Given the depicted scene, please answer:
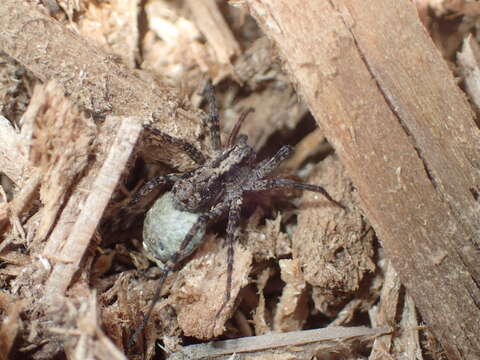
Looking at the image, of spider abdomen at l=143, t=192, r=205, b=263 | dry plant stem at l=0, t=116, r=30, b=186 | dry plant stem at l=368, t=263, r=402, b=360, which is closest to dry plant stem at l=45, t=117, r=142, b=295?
dry plant stem at l=0, t=116, r=30, b=186

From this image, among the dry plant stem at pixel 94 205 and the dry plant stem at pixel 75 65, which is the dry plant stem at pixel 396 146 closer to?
the dry plant stem at pixel 75 65


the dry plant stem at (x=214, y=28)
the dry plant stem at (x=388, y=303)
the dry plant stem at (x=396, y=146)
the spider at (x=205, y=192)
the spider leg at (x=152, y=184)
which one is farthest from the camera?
the dry plant stem at (x=214, y=28)

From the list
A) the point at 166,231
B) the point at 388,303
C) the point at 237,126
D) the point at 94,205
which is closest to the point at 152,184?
the point at 166,231

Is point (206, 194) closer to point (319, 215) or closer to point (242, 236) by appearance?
point (242, 236)

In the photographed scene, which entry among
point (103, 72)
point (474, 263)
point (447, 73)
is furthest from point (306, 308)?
point (103, 72)

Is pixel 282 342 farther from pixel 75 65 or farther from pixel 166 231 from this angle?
pixel 75 65

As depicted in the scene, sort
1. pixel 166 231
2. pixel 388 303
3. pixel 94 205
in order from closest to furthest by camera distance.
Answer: pixel 94 205, pixel 388 303, pixel 166 231

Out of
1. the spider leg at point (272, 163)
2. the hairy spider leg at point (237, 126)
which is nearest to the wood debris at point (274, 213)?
the spider leg at point (272, 163)
